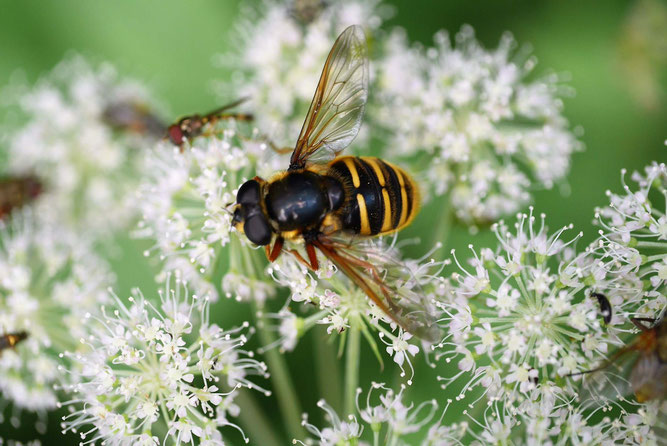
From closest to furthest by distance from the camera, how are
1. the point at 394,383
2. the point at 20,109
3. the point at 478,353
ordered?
the point at 478,353
the point at 394,383
the point at 20,109

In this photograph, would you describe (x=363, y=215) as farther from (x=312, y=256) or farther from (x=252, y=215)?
(x=252, y=215)

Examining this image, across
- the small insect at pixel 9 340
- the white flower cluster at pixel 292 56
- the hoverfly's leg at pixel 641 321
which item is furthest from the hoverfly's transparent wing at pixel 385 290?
the small insect at pixel 9 340

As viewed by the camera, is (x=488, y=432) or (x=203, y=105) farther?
(x=203, y=105)

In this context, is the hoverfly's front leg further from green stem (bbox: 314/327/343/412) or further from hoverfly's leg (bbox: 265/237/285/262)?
green stem (bbox: 314/327/343/412)

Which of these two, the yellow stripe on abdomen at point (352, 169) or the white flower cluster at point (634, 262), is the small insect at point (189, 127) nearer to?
the yellow stripe on abdomen at point (352, 169)

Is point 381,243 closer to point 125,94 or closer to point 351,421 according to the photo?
point 351,421

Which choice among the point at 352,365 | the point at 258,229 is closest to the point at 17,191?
the point at 258,229

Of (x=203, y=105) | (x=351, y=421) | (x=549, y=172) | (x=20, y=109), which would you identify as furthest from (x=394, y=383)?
(x=20, y=109)

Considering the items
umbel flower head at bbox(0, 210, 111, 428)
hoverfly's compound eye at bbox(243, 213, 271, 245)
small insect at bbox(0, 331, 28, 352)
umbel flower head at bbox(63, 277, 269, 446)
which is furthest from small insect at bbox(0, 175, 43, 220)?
hoverfly's compound eye at bbox(243, 213, 271, 245)
